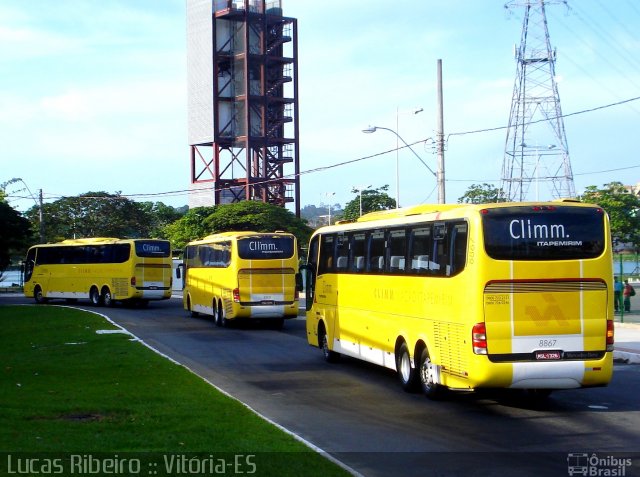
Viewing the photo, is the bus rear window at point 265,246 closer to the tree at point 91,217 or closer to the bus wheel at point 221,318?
the bus wheel at point 221,318

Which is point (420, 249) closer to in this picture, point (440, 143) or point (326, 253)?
point (326, 253)

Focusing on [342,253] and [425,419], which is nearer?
[425,419]

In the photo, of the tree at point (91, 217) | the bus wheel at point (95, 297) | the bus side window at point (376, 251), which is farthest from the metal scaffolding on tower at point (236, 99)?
the bus side window at point (376, 251)

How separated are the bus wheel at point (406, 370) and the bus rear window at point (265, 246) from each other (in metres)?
13.7

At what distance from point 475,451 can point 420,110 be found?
2994 cm

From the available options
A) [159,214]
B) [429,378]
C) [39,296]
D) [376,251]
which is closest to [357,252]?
[376,251]

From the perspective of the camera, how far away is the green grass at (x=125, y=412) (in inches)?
365

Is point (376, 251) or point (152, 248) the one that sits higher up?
point (152, 248)

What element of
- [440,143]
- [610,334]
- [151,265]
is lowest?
[610,334]

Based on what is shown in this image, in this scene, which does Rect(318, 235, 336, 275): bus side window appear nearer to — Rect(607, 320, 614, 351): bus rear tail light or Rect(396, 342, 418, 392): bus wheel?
Rect(396, 342, 418, 392): bus wheel

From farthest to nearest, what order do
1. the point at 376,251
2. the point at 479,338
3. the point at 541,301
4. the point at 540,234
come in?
the point at 376,251, the point at 540,234, the point at 541,301, the point at 479,338

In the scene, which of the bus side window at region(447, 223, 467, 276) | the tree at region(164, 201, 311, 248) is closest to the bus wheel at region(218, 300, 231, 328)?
the bus side window at region(447, 223, 467, 276)

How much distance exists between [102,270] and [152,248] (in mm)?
3890

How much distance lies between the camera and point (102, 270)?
44.1m
